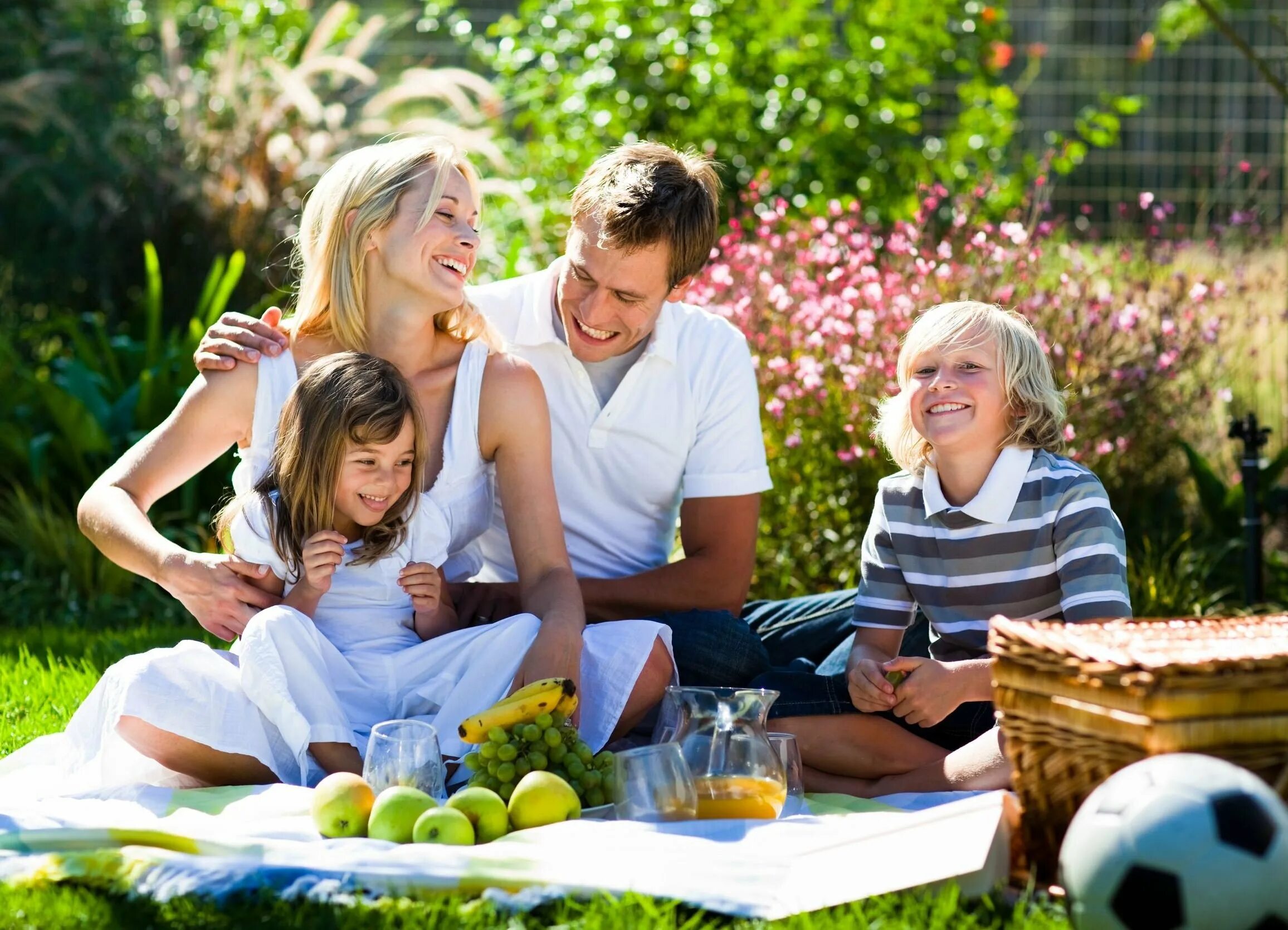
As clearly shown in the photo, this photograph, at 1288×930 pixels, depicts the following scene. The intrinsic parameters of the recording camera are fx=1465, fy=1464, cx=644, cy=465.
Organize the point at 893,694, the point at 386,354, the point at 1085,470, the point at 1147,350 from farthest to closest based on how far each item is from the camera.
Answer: the point at 1147,350 → the point at 386,354 → the point at 1085,470 → the point at 893,694

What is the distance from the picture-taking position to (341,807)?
8.92ft

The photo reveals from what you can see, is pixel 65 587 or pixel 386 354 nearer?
pixel 386 354

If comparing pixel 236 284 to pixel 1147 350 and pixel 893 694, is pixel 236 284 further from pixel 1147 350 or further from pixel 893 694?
pixel 893 694

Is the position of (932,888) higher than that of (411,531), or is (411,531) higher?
(411,531)

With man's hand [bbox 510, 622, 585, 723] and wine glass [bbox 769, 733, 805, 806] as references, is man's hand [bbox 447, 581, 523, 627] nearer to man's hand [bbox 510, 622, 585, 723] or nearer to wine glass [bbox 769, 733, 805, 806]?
man's hand [bbox 510, 622, 585, 723]

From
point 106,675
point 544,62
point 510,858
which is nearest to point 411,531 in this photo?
point 106,675

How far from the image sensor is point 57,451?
588 centimetres

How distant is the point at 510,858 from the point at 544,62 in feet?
17.1

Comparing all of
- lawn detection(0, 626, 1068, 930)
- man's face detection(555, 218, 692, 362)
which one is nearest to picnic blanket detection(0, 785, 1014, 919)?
lawn detection(0, 626, 1068, 930)

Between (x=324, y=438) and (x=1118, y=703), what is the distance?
5.73 feet

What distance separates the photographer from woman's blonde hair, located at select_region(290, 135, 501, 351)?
11.4ft

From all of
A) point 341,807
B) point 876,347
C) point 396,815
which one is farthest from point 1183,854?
point 876,347

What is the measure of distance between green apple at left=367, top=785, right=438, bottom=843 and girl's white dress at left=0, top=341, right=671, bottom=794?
42 centimetres

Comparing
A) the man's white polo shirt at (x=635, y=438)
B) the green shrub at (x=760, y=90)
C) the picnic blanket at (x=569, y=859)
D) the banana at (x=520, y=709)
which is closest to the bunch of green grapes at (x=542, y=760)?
the banana at (x=520, y=709)
